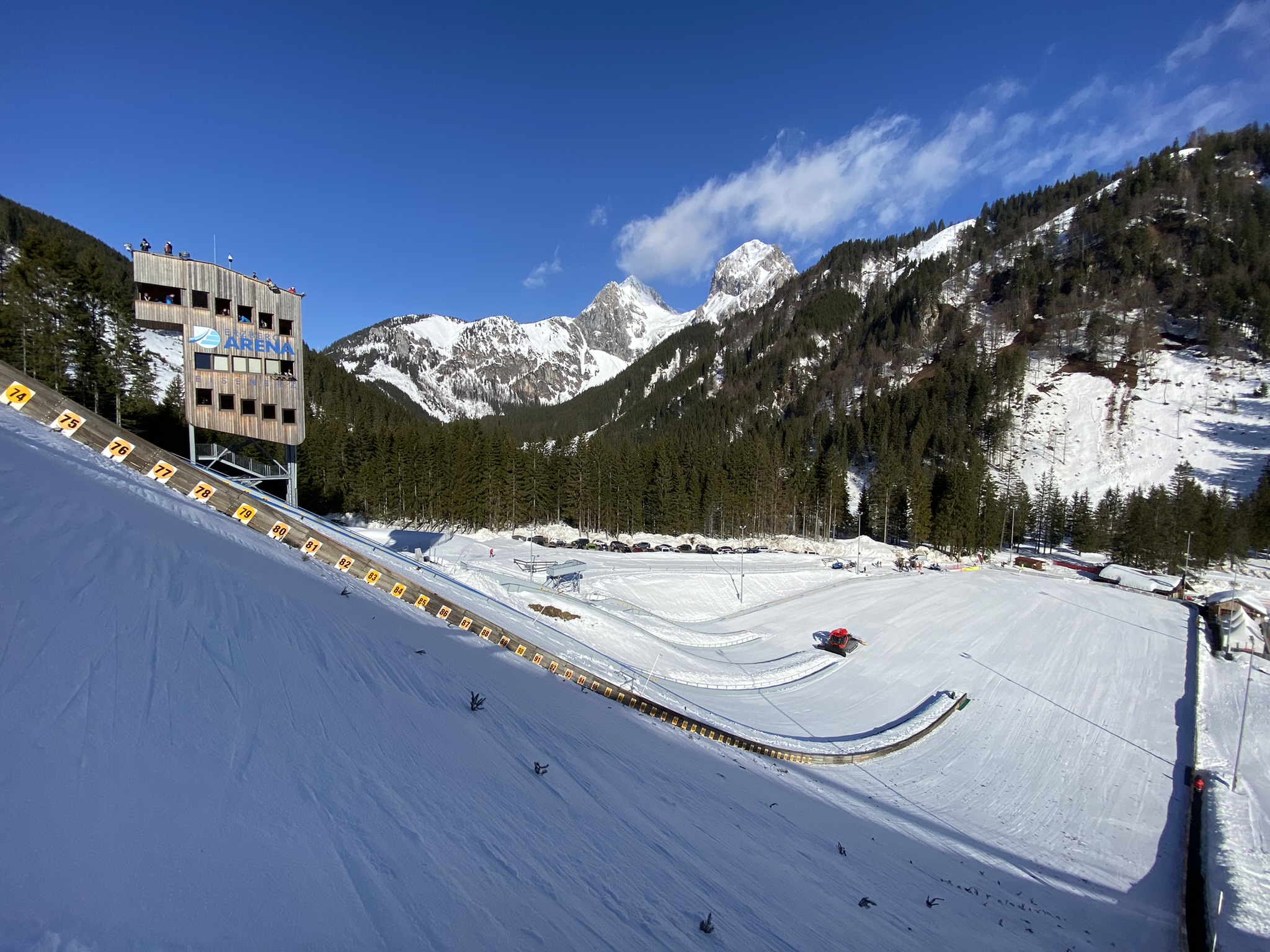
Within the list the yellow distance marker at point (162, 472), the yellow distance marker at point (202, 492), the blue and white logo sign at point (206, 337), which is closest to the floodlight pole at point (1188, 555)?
the yellow distance marker at point (202, 492)

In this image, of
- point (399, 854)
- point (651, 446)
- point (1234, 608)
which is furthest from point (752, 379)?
point (399, 854)

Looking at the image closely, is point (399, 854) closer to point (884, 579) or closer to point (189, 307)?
point (189, 307)

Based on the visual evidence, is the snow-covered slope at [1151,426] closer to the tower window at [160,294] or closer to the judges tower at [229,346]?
the judges tower at [229,346]

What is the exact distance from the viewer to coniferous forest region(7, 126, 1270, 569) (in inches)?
2297

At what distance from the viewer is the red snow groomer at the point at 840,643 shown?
1315 inches

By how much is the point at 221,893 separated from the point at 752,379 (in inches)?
6717

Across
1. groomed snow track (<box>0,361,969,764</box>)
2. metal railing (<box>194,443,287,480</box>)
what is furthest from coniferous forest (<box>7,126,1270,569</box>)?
groomed snow track (<box>0,361,969,764</box>)

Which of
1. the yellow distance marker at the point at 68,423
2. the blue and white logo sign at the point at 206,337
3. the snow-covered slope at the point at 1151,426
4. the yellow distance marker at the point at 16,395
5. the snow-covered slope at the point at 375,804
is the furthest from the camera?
the snow-covered slope at the point at 1151,426

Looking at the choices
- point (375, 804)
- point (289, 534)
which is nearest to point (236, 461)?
point (289, 534)

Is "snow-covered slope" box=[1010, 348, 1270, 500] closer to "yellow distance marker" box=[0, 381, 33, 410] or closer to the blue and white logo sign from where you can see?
the blue and white logo sign

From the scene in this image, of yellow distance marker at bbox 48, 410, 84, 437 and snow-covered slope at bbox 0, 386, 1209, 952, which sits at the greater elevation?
yellow distance marker at bbox 48, 410, 84, 437

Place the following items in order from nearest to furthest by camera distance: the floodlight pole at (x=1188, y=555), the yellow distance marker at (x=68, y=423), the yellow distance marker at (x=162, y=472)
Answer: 1. the yellow distance marker at (x=68, y=423)
2. the yellow distance marker at (x=162, y=472)
3. the floodlight pole at (x=1188, y=555)

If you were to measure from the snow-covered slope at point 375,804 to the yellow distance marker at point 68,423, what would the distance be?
110 cm

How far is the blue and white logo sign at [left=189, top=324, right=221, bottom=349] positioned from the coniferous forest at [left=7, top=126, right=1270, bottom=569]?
1903 centimetres
